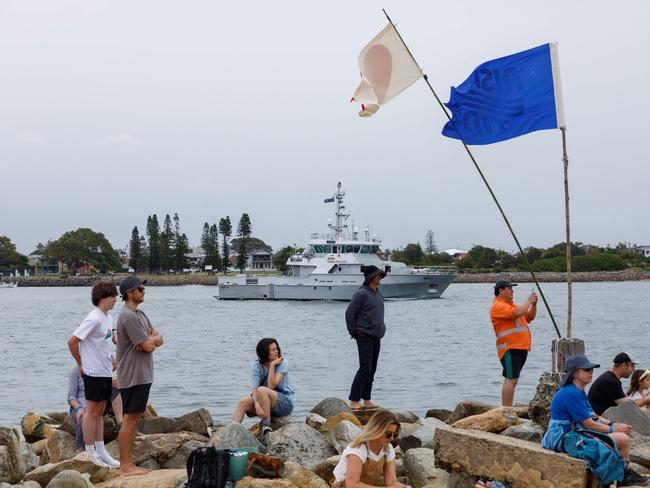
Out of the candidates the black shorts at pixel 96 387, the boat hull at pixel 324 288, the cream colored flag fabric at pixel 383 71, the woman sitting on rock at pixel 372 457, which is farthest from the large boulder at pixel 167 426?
the boat hull at pixel 324 288

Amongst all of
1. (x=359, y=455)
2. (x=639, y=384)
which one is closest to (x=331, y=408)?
(x=639, y=384)

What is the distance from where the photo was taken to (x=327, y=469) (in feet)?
22.4

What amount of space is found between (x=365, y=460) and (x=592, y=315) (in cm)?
4381

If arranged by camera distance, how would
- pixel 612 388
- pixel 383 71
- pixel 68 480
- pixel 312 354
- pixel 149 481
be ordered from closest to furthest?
pixel 68 480 < pixel 149 481 < pixel 612 388 < pixel 383 71 < pixel 312 354

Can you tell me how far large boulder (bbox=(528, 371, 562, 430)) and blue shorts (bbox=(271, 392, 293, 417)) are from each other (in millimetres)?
2459

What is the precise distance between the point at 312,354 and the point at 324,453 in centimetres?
1921

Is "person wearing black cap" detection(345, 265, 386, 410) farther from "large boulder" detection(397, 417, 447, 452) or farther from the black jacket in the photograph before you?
"large boulder" detection(397, 417, 447, 452)

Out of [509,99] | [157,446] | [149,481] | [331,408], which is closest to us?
[149,481]

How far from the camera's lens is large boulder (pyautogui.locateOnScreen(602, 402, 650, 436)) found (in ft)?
25.5

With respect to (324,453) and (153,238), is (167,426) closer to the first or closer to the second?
(324,453)

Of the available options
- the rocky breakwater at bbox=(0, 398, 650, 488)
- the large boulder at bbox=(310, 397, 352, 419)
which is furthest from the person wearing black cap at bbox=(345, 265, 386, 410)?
the rocky breakwater at bbox=(0, 398, 650, 488)

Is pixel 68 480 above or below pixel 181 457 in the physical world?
above

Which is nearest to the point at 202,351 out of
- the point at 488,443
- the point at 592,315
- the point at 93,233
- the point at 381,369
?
the point at 381,369

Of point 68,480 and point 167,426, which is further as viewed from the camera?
point 167,426
